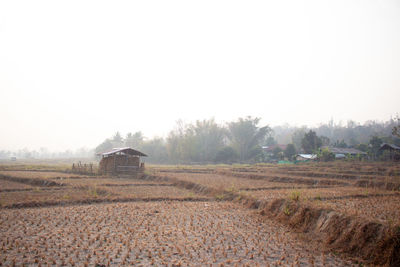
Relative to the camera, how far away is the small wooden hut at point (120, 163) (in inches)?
979

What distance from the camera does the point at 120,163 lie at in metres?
25.2

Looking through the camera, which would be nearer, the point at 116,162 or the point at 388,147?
the point at 116,162

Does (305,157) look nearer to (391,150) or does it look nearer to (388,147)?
(388,147)

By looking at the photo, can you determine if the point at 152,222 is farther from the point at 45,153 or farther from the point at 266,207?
the point at 45,153

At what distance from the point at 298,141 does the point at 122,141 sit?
5246cm

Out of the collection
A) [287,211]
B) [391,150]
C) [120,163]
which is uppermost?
[391,150]

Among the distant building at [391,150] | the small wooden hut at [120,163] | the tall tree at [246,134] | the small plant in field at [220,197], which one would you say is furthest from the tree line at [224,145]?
the small plant in field at [220,197]

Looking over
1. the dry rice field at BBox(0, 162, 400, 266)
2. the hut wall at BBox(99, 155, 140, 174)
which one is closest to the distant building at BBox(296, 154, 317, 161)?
the hut wall at BBox(99, 155, 140, 174)

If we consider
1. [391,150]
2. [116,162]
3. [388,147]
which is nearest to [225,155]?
[388,147]

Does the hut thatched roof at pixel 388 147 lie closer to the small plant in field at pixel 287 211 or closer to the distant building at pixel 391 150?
the distant building at pixel 391 150

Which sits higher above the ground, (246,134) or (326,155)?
(246,134)

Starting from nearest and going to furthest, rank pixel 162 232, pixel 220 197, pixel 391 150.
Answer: pixel 162 232 < pixel 220 197 < pixel 391 150

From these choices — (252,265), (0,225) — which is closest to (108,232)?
(0,225)

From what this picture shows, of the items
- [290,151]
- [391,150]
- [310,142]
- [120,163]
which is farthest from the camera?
[310,142]
